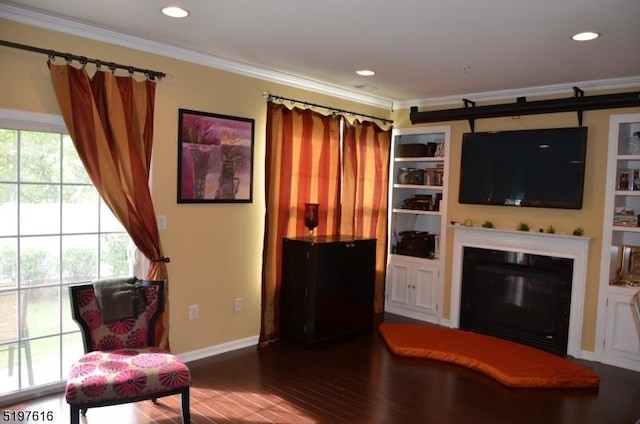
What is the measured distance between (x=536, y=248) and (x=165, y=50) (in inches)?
148

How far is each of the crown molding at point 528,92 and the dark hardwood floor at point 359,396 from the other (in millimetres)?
2470

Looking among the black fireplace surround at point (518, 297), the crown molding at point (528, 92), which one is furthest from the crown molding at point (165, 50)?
the black fireplace surround at point (518, 297)

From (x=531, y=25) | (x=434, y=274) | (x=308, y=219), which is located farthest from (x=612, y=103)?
(x=308, y=219)

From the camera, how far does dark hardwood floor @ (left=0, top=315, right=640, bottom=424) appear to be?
10.5 ft

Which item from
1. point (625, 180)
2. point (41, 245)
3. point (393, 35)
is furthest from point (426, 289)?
point (41, 245)

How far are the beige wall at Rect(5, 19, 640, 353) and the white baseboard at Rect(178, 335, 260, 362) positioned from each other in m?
0.04

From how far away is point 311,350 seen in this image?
447 centimetres

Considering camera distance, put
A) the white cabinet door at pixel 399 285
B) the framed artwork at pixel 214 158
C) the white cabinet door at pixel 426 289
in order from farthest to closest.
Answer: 1. the white cabinet door at pixel 399 285
2. the white cabinet door at pixel 426 289
3. the framed artwork at pixel 214 158

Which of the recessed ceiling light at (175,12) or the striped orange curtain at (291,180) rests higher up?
the recessed ceiling light at (175,12)

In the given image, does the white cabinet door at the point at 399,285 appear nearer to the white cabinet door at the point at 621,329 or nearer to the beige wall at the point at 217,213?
the beige wall at the point at 217,213

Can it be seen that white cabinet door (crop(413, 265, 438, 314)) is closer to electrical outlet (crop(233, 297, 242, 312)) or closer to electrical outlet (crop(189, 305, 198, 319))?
electrical outlet (crop(233, 297, 242, 312))

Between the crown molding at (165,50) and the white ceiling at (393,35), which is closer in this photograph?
the white ceiling at (393,35)

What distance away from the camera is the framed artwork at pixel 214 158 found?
398 centimetres

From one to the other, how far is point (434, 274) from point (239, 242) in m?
2.33
